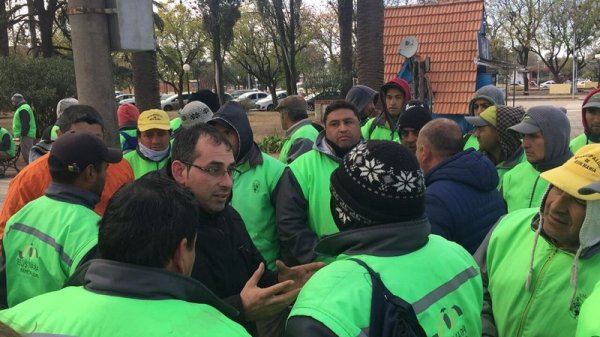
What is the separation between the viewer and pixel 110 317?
146cm

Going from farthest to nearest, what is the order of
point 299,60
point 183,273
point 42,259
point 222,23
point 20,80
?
point 299,60 → point 222,23 → point 20,80 → point 42,259 → point 183,273

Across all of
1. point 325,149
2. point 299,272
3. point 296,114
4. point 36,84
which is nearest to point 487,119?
point 325,149

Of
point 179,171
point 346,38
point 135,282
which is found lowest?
point 135,282

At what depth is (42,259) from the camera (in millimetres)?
2521

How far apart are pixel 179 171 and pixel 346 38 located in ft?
57.8

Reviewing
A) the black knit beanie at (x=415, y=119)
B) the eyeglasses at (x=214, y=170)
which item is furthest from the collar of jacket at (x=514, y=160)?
the eyeglasses at (x=214, y=170)

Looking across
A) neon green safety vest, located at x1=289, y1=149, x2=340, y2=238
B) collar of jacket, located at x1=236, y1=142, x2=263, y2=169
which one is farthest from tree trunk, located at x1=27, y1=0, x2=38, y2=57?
neon green safety vest, located at x1=289, y1=149, x2=340, y2=238

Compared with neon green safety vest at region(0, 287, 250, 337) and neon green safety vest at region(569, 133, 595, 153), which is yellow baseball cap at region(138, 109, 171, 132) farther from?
neon green safety vest at region(569, 133, 595, 153)

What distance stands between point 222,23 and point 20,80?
1985 centimetres

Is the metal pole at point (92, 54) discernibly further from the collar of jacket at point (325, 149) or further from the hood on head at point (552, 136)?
the hood on head at point (552, 136)

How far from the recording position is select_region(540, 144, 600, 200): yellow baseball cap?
210 cm

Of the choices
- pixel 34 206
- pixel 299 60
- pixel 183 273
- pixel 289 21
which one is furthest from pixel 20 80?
pixel 299 60

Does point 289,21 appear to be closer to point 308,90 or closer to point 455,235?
point 308,90

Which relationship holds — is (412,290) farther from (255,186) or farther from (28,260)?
(255,186)
